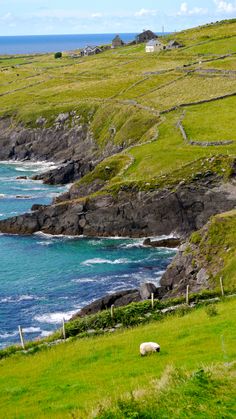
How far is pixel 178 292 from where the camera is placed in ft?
180

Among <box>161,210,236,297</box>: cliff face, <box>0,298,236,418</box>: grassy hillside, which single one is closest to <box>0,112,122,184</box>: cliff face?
<box>161,210,236,297</box>: cliff face

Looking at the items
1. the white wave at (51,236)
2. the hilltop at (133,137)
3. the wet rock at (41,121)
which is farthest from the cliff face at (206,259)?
the wet rock at (41,121)

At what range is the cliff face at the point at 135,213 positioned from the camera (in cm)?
8031

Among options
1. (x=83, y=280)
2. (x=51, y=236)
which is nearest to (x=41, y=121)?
(x=51, y=236)

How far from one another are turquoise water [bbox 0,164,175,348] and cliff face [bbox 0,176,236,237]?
205 cm

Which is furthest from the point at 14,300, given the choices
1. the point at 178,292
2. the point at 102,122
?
the point at 102,122

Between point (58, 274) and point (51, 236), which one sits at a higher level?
point (58, 274)

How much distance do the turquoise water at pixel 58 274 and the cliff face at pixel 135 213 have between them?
6.72ft

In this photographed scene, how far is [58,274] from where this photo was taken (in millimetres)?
71250

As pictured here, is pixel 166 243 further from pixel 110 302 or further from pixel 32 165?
pixel 32 165

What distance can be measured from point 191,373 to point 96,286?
149 feet

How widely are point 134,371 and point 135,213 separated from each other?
57.5 m

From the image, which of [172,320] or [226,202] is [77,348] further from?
[226,202]

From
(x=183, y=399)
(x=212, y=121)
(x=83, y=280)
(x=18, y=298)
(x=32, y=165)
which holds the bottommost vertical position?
(x=32, y=165)
